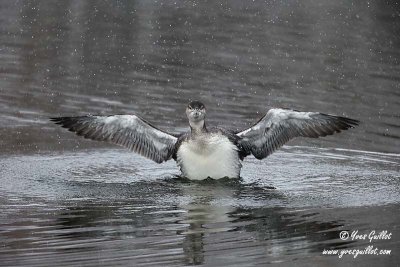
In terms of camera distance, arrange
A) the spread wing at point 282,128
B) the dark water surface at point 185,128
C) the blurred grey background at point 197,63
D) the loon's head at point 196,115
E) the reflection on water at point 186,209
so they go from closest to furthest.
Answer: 1. the reflection on water at point 186,209
2. the dark water surface at point 185,128
3. the loon's head at point 196,115
4. the spread wing at point 282,128
5. the blurred grey background at point 197,63

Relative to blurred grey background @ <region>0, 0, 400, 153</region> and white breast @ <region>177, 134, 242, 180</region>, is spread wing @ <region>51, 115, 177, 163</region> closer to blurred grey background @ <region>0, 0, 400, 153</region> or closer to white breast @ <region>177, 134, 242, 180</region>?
white breast @ <region>177, 134, 242, 180</region>

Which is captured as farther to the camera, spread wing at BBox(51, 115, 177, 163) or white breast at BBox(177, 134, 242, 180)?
spread wing at BBox(51, 115, 177, 163)

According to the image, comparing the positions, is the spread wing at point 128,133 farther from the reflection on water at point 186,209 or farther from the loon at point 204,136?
the reflection on water at point 186,209

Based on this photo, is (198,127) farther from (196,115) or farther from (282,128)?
(282,128)

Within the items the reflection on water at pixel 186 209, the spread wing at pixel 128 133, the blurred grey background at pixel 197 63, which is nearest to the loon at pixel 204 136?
the spread wing at pixel 128 133

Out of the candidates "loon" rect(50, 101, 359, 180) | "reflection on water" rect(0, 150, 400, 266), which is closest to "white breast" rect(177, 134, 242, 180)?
"loon" rect(50, 101, 359, 180)

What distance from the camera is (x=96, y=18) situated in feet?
95.8

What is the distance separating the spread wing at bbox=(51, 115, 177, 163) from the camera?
14016 millimetres

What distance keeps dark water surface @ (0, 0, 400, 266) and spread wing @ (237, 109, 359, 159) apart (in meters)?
0.42

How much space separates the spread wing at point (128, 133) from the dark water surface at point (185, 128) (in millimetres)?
359

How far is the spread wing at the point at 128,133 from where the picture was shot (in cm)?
1402

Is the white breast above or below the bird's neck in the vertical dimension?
below

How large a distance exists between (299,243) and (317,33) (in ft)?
57.1

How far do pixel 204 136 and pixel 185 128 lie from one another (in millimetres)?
3171
